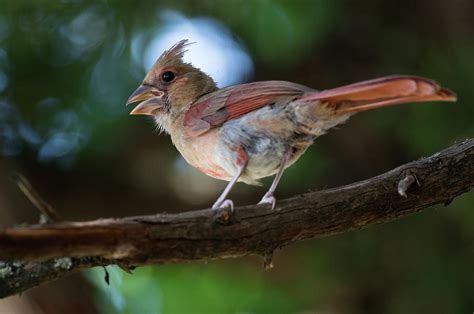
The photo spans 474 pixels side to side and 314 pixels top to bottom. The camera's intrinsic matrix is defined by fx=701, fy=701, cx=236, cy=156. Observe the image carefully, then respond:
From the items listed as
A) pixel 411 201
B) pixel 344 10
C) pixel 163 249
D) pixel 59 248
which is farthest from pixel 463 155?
pixel 344 10

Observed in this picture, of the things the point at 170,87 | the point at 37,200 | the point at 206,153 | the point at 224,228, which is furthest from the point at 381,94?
the point at 170,87

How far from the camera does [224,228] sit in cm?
288

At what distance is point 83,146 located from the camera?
5812 mm

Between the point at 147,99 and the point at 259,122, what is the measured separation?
3.51 feet

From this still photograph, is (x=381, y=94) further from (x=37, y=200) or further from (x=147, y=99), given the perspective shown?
(x=147, y=99)

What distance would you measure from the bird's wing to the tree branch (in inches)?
31.3

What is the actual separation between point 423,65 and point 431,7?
2.75 ft

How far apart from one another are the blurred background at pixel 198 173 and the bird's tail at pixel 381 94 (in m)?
2.30

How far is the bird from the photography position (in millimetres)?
3463

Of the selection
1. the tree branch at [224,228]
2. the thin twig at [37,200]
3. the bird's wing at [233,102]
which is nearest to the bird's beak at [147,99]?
the bird's wing at [233,102]

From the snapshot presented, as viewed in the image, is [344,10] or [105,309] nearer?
[105,309]

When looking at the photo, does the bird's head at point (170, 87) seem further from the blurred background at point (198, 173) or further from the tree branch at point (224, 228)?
the tree branch at point (224, 228)

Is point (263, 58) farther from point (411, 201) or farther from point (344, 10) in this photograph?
point (411, 201)

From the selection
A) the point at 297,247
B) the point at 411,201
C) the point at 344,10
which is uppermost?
the point at 344,10
